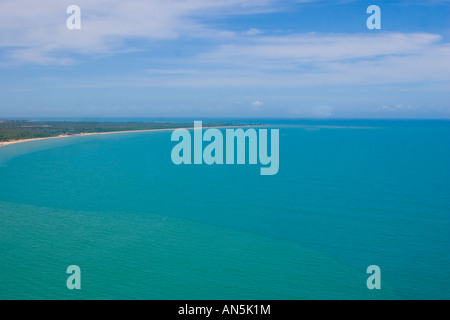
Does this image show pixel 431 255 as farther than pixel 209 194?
No

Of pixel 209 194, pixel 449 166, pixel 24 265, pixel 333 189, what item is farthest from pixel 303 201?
pixel 449 166
